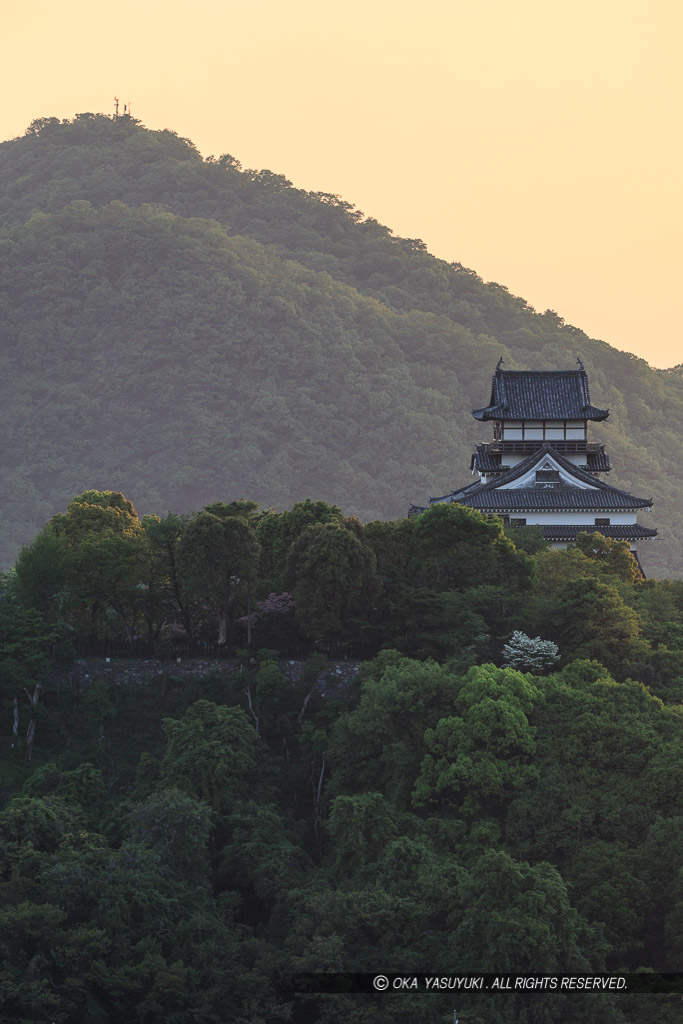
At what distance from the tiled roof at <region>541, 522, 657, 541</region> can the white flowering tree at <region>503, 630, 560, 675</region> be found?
461 inches

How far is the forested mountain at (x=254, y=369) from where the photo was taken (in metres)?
119

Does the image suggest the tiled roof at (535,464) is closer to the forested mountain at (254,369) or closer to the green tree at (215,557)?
the green tree at (215,557)

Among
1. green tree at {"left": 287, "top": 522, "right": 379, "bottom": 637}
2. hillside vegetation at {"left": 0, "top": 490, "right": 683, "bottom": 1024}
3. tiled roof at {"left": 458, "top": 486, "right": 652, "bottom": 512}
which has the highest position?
tiled roof at {"left": 458, "top": 486, "right": 652, "bottom": 512}

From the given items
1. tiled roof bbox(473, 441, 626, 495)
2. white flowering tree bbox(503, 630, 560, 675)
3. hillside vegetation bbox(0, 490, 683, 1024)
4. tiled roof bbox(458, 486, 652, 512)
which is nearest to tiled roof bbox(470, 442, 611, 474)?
tiled roof bbox(473, 441, 626, 495)

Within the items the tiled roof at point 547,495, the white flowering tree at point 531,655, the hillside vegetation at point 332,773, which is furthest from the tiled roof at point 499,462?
the white flowering tree at point 531,655

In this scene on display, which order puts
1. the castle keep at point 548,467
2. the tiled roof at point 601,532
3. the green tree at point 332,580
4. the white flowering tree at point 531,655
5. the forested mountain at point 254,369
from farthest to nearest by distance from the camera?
the forested mountain at point 254,369
the castle keep at point 548,467
the tiled roof at point 601,532
the green tree at point 332,580
the white flowering tree at point 531,655

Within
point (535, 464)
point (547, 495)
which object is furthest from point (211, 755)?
point (535, 464)

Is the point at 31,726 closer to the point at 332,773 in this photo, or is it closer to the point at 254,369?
the point at 332,773

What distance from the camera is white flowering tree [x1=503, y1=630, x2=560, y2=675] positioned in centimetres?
3369

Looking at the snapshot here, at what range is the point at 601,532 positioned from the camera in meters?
45.9

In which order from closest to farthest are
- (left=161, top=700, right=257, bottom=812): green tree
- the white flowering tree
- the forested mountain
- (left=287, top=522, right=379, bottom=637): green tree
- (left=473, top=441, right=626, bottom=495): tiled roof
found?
1. (left=161, top=700, right=257, bottom=812): green tree
2. the white flowering tree
3. (left=287, top=522, right=379, bottom=637): green tree
4. (left=473, top=441, right=626, bottom=495): tiled roof
5. the forested mountain

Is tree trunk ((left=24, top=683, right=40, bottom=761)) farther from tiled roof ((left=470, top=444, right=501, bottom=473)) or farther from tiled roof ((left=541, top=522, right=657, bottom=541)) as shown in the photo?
tiled roof ((left=470, top=444, right=501, bottom=473))

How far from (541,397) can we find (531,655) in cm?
1953

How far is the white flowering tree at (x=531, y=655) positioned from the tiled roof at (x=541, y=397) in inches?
705
